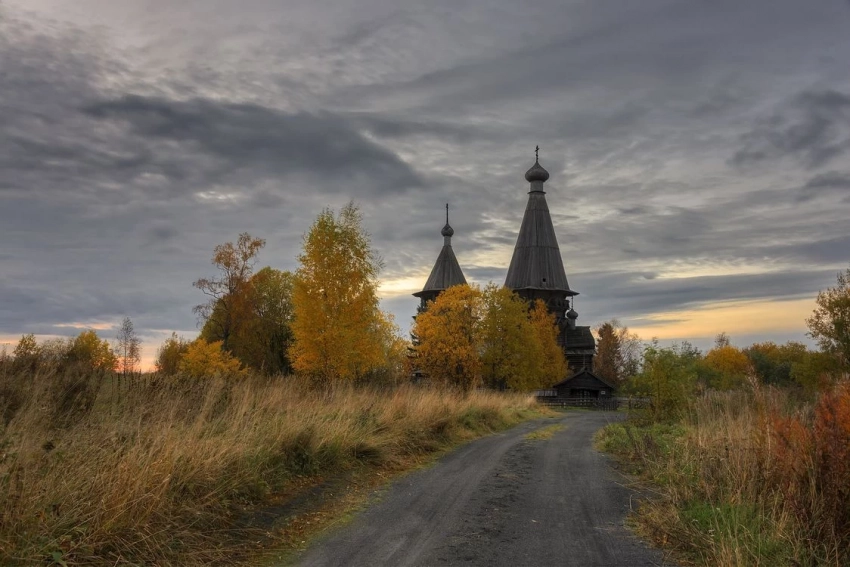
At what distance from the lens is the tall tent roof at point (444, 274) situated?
66.8 meters

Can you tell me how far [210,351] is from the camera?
37219 millimetres

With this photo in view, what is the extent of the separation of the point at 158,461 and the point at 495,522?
13.3 ft

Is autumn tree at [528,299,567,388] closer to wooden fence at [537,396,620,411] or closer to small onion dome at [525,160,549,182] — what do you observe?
wooden fence at [537,396,620,411]

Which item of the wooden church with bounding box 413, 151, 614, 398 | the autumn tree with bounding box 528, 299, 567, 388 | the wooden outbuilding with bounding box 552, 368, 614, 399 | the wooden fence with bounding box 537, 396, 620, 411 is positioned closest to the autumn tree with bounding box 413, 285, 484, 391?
the wooden fence with bounding box 537, 396, 620, 411

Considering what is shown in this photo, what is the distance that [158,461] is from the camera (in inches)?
236

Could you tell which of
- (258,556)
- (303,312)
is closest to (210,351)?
(303,312)

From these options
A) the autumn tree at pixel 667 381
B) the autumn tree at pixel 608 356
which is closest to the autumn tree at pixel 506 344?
the autumn tree at pixel 667 381

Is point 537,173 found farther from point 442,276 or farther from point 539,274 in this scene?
point 442,276

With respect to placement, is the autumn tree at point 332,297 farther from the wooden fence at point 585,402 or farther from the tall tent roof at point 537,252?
the tall tent roof at point 537,252

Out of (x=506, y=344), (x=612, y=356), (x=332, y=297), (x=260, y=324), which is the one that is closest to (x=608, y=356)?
(x=612, y=356)

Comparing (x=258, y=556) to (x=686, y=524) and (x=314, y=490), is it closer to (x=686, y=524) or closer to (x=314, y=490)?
(x=314, y=490)

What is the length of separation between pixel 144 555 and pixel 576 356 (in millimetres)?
65235

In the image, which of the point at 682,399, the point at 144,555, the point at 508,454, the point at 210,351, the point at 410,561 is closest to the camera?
the point at 144,555

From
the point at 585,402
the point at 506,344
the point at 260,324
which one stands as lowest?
the point at 585,402
